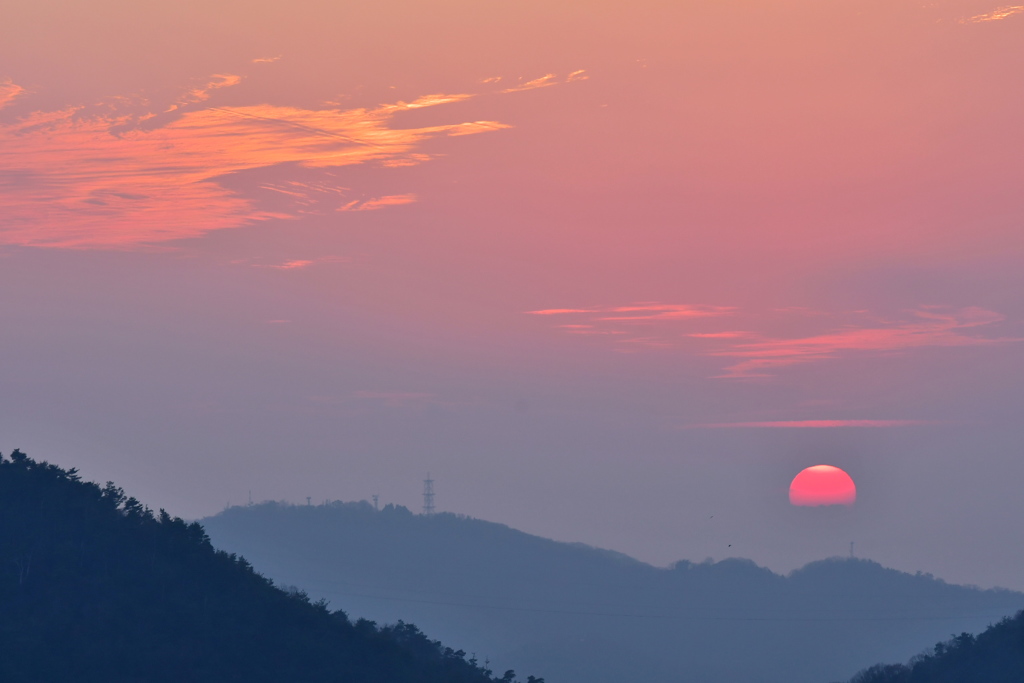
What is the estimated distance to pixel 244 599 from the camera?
114 metres

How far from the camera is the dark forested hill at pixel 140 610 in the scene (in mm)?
95750

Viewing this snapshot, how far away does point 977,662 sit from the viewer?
5901 inches

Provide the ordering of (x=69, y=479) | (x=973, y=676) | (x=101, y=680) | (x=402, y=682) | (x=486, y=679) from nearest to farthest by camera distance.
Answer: (x=101, y=680)
(x=402, y=682)
(x=69, y=479)
(x=486, y=679)
(x=973, y=676)

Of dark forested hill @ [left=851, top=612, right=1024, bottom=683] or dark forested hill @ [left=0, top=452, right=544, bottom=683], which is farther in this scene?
dark forested hill @ [left=851, top=612, right=1024, bottom=683]

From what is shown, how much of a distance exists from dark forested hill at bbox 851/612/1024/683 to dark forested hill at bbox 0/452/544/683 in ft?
205

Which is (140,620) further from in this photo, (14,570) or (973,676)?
(973,676)

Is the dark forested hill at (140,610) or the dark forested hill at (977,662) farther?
the dark forested hill at (977,662)

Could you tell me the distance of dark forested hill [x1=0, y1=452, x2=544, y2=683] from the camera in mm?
95750

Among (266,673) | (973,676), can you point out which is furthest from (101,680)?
(973,676)

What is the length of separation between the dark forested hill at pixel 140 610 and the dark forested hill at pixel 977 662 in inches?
2455

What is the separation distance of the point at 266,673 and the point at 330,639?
12.5 meters

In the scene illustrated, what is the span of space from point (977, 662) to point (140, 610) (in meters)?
101

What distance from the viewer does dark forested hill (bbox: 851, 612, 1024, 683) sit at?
14350 centimetres

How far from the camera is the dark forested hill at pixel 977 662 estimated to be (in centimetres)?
14350
